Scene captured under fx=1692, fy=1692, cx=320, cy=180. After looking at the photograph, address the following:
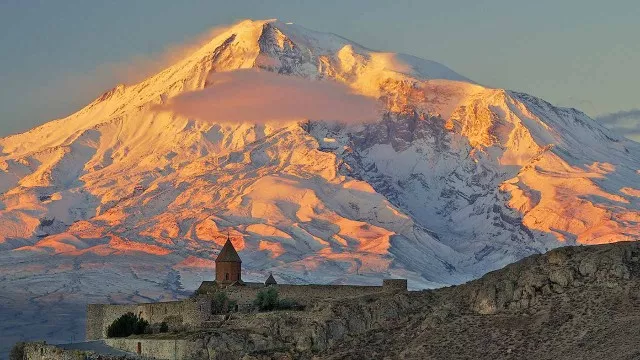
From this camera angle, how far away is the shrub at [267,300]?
7512 centimetres

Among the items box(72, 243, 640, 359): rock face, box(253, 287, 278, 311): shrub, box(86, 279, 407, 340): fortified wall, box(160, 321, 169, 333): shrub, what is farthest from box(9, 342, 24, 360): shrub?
box(253, 287, 278, 311): shrub

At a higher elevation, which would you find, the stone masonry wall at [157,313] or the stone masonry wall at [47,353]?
the stone masonry wall at [157,313]

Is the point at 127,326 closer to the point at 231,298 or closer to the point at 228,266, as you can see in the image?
the point at 231,298

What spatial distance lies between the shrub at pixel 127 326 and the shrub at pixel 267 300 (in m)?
5.88

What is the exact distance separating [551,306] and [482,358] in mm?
3547

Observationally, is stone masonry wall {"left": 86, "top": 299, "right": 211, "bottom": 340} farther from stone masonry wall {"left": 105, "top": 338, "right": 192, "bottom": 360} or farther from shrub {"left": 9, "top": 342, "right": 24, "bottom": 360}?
shrub {"left": 9, "top": 342, "right": 24, "bottom": 360}

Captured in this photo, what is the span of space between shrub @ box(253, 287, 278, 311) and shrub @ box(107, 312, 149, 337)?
5876 mm

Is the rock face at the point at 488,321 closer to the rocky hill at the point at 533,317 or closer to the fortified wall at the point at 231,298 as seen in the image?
the rocky hill at the point at 533,317

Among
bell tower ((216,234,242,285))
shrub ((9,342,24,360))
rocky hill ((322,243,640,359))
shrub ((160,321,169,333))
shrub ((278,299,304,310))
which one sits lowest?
rocky hill ((322,243,640,359))

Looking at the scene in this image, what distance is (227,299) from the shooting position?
3123 inches

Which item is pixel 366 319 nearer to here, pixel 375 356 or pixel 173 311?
pixel 375 356

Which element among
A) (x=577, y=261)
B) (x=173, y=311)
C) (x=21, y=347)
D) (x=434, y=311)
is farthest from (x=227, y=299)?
(x=577, y=261)

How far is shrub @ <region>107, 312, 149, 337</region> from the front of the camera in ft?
259

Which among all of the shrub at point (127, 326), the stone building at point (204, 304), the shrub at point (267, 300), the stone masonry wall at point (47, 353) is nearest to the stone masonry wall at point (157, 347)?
the stone masonry wall at point (47, 353)
